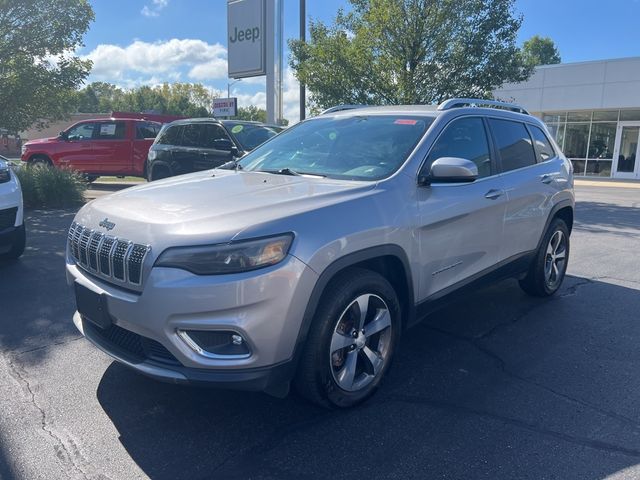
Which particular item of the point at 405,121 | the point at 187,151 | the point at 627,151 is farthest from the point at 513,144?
the point at 627,151

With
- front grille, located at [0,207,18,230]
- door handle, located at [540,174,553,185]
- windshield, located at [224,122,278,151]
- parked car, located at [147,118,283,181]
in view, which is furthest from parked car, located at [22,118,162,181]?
door handle, located at [540,174,553,185]

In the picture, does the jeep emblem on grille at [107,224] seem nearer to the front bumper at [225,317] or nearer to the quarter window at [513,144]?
the front bumper at [225,317]

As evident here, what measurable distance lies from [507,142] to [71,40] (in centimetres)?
943

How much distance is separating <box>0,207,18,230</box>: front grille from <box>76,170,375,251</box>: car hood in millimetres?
2763

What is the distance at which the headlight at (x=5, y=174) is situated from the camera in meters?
5.76

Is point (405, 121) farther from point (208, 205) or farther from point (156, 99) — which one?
point (156, 99)

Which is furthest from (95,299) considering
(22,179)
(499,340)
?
(22,179)

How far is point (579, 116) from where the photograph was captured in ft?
86.1

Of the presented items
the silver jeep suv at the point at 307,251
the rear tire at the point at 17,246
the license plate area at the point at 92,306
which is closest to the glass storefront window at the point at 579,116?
the silver jeep suv at the point at 307,251

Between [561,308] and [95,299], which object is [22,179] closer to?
[95,299]

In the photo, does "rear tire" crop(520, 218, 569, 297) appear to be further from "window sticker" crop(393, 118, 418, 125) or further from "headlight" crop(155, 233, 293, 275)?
"headlight" crop(155, 233, 293, 275)

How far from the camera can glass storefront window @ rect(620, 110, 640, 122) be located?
80.2 feet

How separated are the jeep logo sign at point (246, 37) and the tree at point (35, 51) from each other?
23.7 feet

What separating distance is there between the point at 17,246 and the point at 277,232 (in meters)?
4.70
